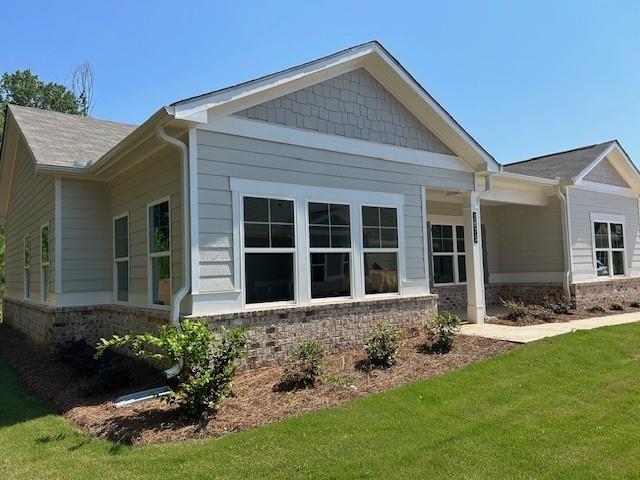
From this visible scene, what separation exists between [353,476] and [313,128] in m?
5.81

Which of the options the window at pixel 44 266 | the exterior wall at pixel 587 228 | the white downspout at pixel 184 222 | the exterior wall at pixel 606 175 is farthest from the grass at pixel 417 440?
the exterior wall at pixel 606 175

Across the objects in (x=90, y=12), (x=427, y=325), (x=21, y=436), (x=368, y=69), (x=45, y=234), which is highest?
(x=90, y=12)

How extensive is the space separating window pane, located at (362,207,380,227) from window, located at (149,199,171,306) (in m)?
3.36

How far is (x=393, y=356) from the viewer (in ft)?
25.1

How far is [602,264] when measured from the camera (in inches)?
597

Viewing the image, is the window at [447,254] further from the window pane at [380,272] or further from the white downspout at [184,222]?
the white downspout at [184,222]

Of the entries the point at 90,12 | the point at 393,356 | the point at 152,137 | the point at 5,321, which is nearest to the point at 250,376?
the point at 393,356

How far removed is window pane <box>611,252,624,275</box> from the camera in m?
15.6

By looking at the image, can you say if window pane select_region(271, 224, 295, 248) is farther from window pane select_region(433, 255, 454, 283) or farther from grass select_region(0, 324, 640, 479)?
window pane select_region(433, 255, 454, 283)

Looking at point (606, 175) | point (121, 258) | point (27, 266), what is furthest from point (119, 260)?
point (606, 175)

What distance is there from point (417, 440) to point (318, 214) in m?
4.36

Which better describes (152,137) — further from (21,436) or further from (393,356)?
(393,356)

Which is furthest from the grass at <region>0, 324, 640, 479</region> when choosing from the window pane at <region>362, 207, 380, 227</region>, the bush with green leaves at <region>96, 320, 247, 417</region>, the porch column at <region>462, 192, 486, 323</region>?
the porch column at <region>462, 192, 486, 323</region>

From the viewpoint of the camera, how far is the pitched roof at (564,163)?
47.1ft
